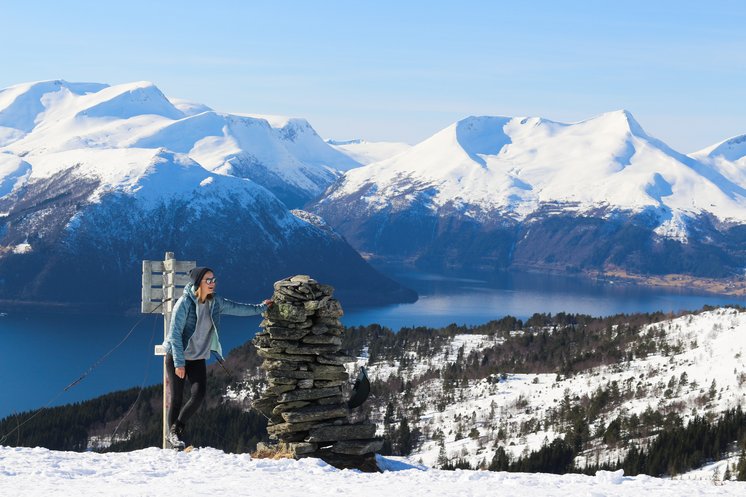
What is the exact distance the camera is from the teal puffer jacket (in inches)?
869

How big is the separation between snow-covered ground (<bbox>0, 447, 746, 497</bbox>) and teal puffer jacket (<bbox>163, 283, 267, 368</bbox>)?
239 cm

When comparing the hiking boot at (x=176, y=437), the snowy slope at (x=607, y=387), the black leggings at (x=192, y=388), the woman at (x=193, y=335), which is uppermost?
the woman at (x=193, y=335)

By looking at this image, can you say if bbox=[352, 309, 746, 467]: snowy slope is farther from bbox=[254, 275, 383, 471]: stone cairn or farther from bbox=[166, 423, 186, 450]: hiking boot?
bbox=[166, 423, 186, 450]: hiking boot

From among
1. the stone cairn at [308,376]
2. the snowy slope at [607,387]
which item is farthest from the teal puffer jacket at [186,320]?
the snowy slope at [607,387]

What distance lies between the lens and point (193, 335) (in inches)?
885

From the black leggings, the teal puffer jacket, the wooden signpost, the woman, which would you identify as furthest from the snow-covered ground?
the wooden signpost

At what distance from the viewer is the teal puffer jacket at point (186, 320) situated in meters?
22.1

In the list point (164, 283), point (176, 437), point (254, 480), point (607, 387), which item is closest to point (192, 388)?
point (176, 437)

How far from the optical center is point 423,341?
584ft

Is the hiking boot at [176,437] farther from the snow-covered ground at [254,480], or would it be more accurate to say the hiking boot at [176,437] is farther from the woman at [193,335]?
the snow-covered ground at [254,480]

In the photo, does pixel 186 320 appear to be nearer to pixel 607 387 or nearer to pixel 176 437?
pixel 176 437

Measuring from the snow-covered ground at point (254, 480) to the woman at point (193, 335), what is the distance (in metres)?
1.75

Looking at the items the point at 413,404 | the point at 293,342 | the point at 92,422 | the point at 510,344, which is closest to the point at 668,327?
the point at 510,344

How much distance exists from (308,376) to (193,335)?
3.95 meters
